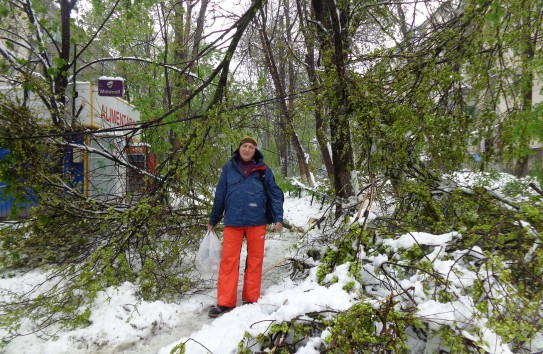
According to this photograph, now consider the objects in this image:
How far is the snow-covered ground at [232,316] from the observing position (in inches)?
77.5

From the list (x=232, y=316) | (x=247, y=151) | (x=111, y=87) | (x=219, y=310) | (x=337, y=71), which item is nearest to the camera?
(x=232, y=316)

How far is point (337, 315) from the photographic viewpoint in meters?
2.05

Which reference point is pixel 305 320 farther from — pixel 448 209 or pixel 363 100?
pixel 363 100

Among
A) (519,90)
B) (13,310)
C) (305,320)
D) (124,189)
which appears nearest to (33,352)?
(13,310)

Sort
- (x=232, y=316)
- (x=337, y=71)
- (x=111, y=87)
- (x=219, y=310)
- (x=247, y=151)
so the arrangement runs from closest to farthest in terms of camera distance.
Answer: (x=232, y=316)
(x=219, y=310)
(x=247, y=151)
(x=337, y=71)
(x=111, y=87)

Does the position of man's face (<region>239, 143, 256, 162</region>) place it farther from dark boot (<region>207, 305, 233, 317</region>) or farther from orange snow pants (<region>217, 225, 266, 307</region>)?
dark boot (<region>207, 305, 233, 317</region>)

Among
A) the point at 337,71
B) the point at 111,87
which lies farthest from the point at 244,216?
the point at 111,87

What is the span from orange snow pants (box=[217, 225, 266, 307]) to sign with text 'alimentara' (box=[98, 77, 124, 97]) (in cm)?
411

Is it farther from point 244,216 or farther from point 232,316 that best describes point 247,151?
point 232,316

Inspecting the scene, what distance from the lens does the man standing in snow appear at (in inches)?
132

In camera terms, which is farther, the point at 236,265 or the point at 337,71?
the point at 337,71

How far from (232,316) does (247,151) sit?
1.56m

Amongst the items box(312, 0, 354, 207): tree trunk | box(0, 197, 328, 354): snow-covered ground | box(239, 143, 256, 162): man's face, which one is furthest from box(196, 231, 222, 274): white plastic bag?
box(312, 0, 354, 207): tree trunk

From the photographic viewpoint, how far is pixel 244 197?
344cm
